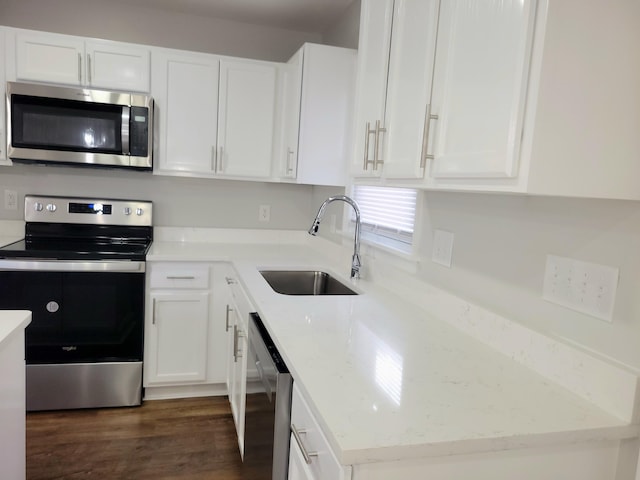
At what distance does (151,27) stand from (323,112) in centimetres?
132

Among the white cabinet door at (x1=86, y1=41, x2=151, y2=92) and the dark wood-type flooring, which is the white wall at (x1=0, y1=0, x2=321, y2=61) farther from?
the dark wood-type flooring

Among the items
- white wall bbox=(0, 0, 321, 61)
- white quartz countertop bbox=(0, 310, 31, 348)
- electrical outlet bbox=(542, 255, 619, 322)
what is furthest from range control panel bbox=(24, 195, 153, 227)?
electrical outlet bbox=(542, 255, 619, 322)

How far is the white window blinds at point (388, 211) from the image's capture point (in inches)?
81.5

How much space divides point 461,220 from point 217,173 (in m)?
1.72

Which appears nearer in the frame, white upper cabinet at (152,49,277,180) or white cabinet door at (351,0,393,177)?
white cabinet door at (351,0,393,177)

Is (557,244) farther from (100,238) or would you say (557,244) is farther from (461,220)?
(100,238)

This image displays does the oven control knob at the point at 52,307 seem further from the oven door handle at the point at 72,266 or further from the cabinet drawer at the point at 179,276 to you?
the cabinet drawer at the point at 179,276

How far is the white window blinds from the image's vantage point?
81.5 inches

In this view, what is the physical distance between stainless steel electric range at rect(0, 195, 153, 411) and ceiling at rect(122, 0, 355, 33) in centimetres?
152

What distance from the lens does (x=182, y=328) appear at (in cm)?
264

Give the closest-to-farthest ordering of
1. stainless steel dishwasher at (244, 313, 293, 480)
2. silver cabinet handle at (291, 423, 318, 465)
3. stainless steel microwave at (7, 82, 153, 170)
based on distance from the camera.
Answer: silver cabinet handle at (291, 423, 318, 465)
stainless steel dishwasher at (244, 313, 293, 480)
stainless steel microwave at (7, 82, 153, 170)

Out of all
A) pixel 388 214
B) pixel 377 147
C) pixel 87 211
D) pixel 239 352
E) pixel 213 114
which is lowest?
pixel 239 352

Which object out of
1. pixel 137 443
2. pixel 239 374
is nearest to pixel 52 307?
pixel 137 443

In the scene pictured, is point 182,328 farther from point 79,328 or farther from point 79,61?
point 79,61
